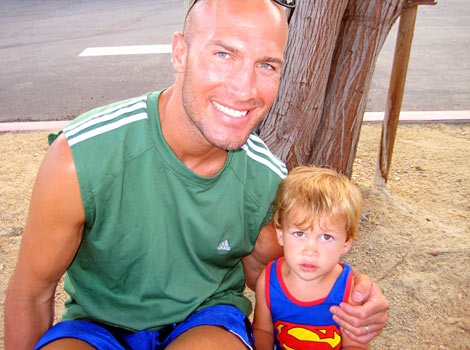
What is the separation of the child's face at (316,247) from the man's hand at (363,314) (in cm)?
16

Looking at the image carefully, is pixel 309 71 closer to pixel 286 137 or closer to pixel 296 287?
pixel 286 137

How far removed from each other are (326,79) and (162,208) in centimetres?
181

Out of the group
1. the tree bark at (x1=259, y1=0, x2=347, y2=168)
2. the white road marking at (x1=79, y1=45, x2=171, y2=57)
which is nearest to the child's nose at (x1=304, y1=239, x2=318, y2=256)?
the tree bark at (x1=259, y1=0, x2=347, y2=168)

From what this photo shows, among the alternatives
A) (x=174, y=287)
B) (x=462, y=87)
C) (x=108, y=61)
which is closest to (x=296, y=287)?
(x=174, y=287)

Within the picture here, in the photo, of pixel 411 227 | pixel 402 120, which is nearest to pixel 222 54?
pixel 411 227

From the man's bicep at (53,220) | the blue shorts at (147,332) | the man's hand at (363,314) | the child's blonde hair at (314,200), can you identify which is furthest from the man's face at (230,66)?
the man's hand at (363,314)

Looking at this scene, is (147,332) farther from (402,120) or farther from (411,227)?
(402,120)

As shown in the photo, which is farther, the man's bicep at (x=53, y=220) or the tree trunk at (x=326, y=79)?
the tree trunk at (x=326, y=79)

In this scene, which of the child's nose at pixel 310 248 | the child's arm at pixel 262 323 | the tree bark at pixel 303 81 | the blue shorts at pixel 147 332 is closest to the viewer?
the blue shorts at pixel 147 332

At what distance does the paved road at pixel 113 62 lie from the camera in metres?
6.28

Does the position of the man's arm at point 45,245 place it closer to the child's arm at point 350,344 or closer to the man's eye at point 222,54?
the man's eye at point 222,54

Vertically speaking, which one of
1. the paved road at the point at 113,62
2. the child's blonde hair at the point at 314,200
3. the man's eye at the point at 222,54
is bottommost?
the paved road at the point at 113,62

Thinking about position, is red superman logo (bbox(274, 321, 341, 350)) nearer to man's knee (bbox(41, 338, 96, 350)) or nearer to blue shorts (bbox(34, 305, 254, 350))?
blue shorts (bbox(34, 305, 254, 350))

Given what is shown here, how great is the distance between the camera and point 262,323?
206 cm
